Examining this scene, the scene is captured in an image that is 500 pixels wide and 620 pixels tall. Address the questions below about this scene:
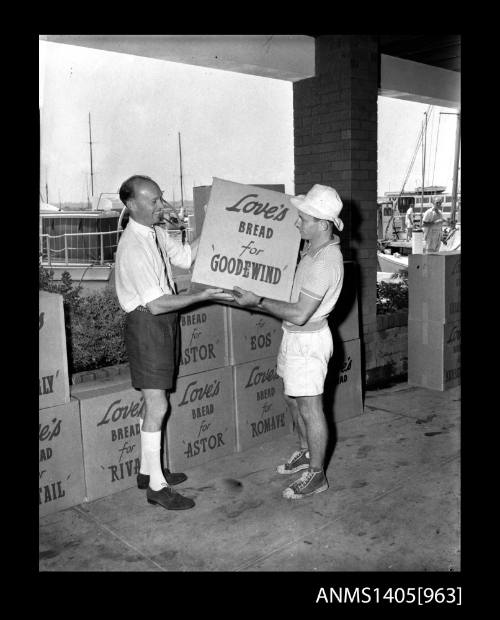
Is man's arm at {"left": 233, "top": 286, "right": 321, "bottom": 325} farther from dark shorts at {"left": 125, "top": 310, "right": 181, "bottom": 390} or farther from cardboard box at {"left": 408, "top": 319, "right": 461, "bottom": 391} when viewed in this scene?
cardboard box at {"left": 408, "top": 319, "right": 461, "bottom": 391}

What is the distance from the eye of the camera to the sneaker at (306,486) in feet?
11.4

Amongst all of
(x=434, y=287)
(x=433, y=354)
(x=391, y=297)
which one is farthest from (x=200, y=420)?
(x=391, y=297)

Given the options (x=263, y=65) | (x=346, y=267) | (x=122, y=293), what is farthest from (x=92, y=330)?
(x=263, y=65)

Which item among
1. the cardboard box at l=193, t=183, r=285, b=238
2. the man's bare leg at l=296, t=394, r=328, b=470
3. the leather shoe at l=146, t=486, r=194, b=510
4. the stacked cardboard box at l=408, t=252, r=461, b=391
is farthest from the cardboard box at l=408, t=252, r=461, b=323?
the leather shoe at l=146, t=486, r=194, b=510

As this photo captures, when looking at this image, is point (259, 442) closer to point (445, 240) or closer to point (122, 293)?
point (122, 293)

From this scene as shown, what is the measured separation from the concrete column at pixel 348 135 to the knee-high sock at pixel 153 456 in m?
2.68

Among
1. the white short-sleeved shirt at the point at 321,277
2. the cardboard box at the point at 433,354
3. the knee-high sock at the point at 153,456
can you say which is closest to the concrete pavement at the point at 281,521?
the knee-high sock at the point at 153,456

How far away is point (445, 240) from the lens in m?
13.8

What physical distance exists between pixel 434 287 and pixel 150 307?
3.26 meters

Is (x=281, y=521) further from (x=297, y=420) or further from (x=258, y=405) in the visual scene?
(x=258, y=405)

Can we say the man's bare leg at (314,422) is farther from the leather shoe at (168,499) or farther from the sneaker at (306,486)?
the leather shoe at (168,499)

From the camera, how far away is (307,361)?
337 cm

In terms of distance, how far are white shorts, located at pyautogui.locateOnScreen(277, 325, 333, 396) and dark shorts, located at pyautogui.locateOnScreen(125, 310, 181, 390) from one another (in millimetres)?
685

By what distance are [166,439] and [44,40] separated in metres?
3.07
